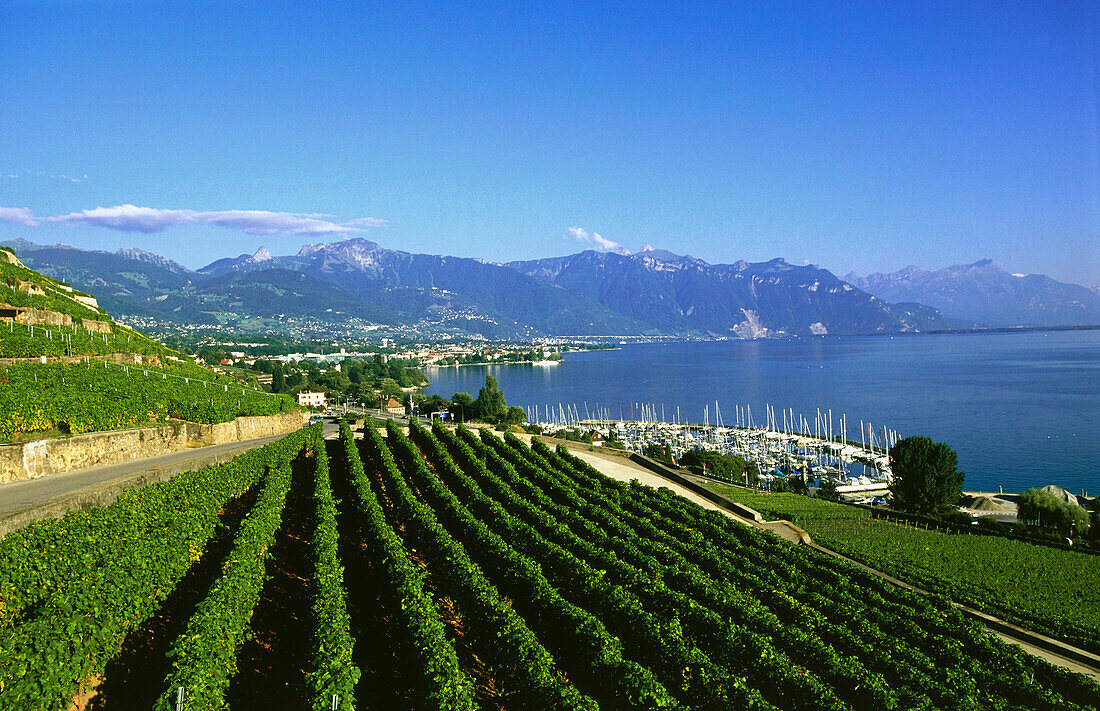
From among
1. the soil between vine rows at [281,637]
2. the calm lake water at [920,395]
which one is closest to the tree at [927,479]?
the calm lake water at [920,395]

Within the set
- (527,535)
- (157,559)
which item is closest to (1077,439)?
(527,535)

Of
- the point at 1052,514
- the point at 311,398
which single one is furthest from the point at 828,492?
the point at 311,398

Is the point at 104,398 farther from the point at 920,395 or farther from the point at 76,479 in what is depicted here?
the point at 920,395

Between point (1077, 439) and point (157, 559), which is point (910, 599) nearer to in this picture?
point (157, 559)

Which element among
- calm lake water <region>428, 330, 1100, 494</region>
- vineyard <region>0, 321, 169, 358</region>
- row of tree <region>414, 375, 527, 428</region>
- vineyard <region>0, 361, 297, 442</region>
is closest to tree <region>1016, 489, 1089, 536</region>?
calm lake water <region>428, 330, 1100, 494</region>

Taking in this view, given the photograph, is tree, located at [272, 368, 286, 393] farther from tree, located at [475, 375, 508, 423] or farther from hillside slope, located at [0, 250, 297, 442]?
hillside slope, located at [0, 250, 297, 442]

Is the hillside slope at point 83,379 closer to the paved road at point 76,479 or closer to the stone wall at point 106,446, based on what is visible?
the stone wall at point 106,446
